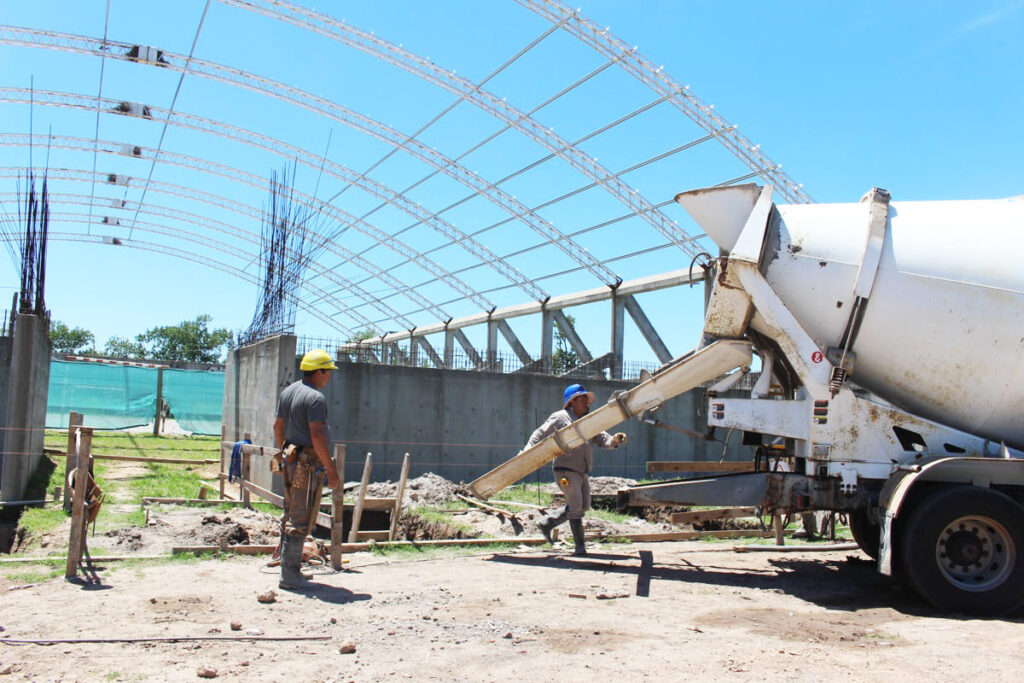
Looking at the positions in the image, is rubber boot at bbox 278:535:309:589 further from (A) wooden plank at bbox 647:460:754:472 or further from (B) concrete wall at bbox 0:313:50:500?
(B) concrete wall at bbox 0:313:50:500

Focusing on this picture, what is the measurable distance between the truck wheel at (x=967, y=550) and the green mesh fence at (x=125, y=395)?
85.5 feet

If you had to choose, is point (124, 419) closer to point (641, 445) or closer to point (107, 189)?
point (107, 189)

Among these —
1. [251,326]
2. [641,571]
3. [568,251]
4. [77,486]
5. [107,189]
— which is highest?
[107,189]

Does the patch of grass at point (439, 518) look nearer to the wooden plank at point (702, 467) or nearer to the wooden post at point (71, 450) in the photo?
the wooden plank at point (702, 467)

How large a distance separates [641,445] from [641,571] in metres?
12.7

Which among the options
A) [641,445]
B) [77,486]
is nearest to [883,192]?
[77,486]

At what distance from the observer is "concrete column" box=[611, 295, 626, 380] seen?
75.1 feet

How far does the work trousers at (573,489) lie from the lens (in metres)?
8.34

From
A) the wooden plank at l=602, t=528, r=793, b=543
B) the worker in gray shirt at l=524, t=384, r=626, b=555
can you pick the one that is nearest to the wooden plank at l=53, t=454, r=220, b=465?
the wooden plank at l=602, t=528, r=793, b=543

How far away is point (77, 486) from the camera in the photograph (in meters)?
6.34

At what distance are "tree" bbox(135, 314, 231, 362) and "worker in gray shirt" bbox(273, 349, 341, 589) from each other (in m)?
90.7

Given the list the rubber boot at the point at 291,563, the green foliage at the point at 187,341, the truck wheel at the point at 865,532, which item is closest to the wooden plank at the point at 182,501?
the rubber boot at the point at 291,563

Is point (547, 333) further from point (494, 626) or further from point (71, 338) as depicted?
point (71, 338)

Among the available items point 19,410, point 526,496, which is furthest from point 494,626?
point 526,496
